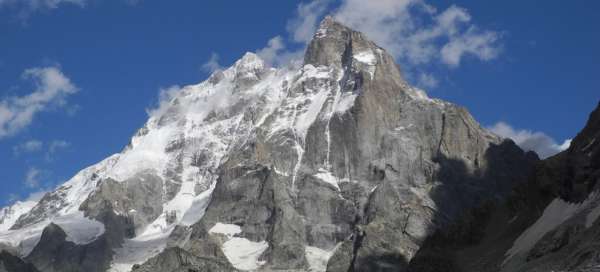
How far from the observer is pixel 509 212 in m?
137

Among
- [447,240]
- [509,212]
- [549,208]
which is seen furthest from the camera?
[447,240]

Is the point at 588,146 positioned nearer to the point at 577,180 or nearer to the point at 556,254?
the point at 577,180

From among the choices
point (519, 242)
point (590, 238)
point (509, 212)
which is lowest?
point (590, 238)

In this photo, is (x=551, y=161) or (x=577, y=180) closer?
(x=577, y=180)

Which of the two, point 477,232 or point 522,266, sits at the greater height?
point 477,232

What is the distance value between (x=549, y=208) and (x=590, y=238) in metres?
32.6

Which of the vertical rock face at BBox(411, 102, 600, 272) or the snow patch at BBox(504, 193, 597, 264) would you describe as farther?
the snow patch at BBox(504, 193, 597, 264)

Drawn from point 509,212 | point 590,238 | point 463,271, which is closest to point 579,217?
point 590,238

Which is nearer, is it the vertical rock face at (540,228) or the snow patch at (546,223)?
the vertical rock face at (540,228)

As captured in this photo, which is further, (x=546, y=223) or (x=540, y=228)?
A: (x=540, y=228)

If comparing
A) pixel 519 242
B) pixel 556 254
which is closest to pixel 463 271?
pixel 519 242

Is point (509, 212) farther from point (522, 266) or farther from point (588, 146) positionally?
point (522, 266)

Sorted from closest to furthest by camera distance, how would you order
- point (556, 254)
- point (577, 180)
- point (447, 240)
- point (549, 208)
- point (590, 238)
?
point (590, 238), point (556, 254), point (577, 180), point (549, 208), point (447, 240)

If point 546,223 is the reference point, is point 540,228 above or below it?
below
